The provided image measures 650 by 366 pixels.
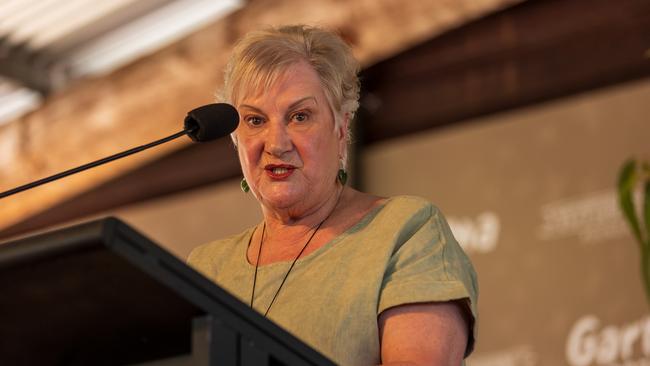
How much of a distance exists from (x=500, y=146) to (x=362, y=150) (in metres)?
0.74

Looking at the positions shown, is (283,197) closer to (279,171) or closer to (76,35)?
(279,171)

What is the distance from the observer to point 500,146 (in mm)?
4414

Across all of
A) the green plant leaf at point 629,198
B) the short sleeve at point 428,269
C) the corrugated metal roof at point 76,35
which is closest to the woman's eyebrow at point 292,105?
the short sleeve at point 428,269

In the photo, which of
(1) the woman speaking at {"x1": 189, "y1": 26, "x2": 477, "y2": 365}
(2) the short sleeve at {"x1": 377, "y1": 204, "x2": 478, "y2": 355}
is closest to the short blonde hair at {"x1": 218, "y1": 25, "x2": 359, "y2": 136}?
(1) the woman speaking at {"x1": 189, "y1": 26, "x2": 477, "y2": 365}

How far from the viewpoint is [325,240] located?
162 cm

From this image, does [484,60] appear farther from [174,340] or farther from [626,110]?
[174,340]

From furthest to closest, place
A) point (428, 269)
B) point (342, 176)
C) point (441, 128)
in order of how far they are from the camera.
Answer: point (441, 128), point (342, 176), point (428, 269)

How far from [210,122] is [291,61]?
21 cm

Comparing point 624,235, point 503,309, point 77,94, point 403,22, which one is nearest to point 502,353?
point 503,309

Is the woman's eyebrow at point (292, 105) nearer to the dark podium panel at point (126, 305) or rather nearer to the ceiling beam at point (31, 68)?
the dark podium panel at point (126, 305)

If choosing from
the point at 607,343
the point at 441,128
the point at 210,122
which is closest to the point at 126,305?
the point at 210,122

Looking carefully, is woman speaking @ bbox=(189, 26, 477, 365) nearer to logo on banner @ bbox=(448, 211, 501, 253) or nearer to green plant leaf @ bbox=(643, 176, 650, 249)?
green plant leaf @ bbox=(643, 176, 650, 249)

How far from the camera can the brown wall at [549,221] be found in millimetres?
3941

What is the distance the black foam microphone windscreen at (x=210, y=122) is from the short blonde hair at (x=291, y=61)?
15cm
